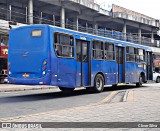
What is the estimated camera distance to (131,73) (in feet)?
74.2

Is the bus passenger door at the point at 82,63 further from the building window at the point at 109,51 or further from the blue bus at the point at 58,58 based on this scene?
the building window at the point at 109,51

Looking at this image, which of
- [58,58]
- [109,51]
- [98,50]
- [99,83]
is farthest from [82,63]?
[109,51]

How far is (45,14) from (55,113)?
36027 mm

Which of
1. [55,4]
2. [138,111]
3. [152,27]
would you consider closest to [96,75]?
[138,111]

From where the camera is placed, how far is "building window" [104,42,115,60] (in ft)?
63.3

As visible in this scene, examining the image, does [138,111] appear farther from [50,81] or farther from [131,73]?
[131,73]

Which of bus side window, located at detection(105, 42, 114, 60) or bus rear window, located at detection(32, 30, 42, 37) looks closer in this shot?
bus rear window, located at detection(32, 30, 42, 37)

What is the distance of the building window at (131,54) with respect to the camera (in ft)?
72.6

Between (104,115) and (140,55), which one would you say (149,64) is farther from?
(104,115)

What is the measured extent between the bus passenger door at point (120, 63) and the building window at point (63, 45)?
18.4ft

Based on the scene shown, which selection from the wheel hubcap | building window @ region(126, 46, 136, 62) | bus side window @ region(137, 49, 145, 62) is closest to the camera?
the wheel hubcap

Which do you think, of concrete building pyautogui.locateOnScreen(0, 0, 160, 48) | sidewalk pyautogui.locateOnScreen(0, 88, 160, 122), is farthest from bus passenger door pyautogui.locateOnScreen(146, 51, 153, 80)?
sidewalk pyautogui.locateOnScreen(0, 88, 160, 122)

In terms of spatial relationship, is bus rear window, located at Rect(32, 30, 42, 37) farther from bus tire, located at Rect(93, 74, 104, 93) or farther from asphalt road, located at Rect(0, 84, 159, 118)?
bus tire, located at Rect(93, 74, 104, 93)

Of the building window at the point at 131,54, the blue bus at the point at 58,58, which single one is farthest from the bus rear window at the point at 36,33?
the building window at the point at 131,54
